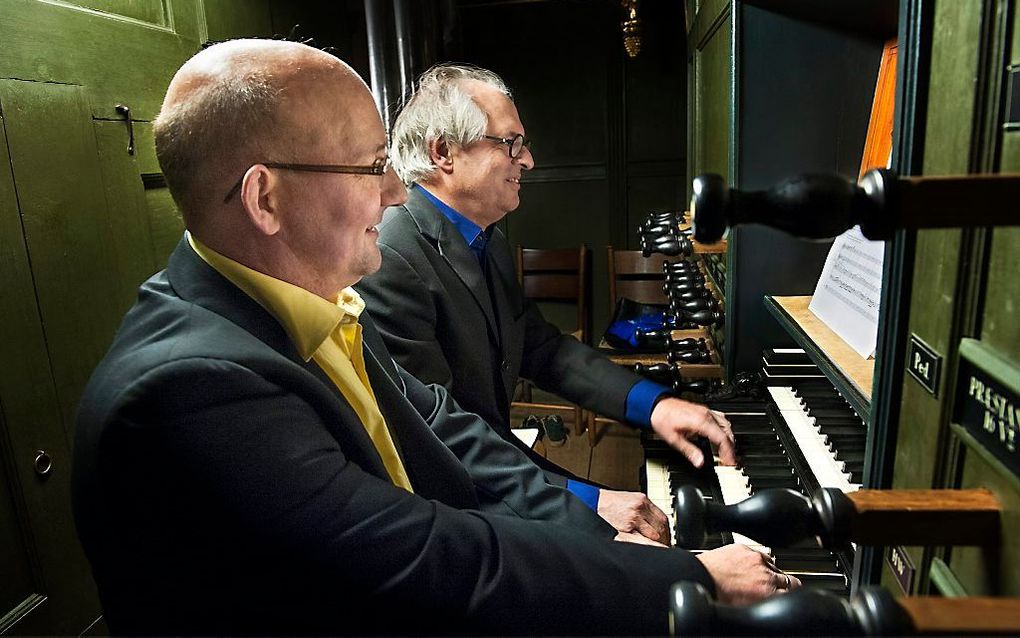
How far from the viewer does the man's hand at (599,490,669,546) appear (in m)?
1.48

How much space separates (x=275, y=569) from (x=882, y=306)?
89 centimetres

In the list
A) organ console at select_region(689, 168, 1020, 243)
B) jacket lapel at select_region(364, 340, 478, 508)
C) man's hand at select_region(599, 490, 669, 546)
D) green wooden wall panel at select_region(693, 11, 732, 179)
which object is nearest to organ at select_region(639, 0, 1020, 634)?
organ console at select_region(689, 168, 1020, 243)

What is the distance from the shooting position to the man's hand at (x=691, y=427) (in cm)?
167

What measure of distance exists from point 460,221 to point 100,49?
4.72ft

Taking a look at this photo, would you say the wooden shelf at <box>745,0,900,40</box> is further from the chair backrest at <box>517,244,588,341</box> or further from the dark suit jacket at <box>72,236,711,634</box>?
the chair backrest at <box>517,244,588,341</box>

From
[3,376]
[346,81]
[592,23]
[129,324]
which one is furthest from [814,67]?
[592,23]

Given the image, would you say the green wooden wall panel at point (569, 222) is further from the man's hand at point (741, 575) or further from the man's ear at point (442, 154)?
the man's hand at point (741, 575)

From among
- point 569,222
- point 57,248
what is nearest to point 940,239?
point 57,248

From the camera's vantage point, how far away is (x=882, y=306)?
0.94 m

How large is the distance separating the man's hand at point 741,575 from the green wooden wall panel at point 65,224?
6.95 ft

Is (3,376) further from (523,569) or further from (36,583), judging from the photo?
(523,569)

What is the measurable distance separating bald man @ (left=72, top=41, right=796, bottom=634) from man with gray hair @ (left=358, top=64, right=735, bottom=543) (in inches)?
23.6

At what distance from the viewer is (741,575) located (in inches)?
40.9

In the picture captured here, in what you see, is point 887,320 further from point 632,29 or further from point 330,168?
point 632,29
